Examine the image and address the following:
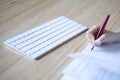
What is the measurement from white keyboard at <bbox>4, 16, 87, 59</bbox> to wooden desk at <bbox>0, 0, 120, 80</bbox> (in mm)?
24

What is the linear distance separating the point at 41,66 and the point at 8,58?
13 cm

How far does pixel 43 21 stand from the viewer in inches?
41.1

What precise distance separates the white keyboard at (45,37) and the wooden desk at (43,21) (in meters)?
0.02

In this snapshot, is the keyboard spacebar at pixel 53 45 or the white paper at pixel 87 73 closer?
the white paper at pixel 87 73

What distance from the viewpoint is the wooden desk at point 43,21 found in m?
0.74

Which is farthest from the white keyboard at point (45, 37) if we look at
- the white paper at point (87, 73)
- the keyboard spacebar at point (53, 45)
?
the white paper at point (87, 73)

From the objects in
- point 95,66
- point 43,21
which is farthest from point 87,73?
point 43,21

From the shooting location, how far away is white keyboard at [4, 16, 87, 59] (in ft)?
2.69

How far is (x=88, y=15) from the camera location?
115 centimetres

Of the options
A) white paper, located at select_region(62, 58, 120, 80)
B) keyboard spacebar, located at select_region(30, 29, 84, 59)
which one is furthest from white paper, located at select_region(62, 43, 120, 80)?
keyboard spacebar, located at select_region(30, 29, 84, 59)

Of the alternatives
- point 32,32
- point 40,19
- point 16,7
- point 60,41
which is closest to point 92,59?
point 60,41

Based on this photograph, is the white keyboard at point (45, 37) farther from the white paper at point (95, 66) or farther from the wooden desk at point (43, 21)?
the white paper at point (95, 66)

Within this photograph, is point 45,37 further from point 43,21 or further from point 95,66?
point 95,66

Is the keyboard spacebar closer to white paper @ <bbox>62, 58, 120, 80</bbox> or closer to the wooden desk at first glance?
the wooden desk
